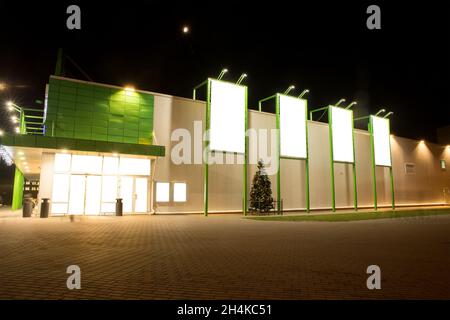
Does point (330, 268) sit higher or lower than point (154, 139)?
lower

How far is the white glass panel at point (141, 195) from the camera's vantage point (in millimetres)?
21109

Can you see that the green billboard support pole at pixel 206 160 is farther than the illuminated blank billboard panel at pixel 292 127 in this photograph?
No

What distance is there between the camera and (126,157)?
2095 cm

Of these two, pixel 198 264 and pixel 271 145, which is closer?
pixel 198 264

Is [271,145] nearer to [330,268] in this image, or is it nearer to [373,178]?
[373,178]

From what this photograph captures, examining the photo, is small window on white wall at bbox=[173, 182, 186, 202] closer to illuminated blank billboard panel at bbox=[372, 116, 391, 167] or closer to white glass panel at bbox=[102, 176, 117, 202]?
white glass panel at bbox=[102, 176, 117, 202]

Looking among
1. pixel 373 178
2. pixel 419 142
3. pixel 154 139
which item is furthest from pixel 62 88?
pixel 419 142

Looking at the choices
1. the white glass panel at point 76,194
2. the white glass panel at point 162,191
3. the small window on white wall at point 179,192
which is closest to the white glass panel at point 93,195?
the white glass panel at point 76,194

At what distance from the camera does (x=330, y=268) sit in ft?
20.4

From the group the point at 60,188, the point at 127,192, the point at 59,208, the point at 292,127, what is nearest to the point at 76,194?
the point at 60,188

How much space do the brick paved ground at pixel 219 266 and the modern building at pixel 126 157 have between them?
9.06 m

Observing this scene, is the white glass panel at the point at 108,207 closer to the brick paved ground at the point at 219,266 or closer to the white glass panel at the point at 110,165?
the white glass panel at the point at 110,165

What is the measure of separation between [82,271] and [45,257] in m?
1.81
